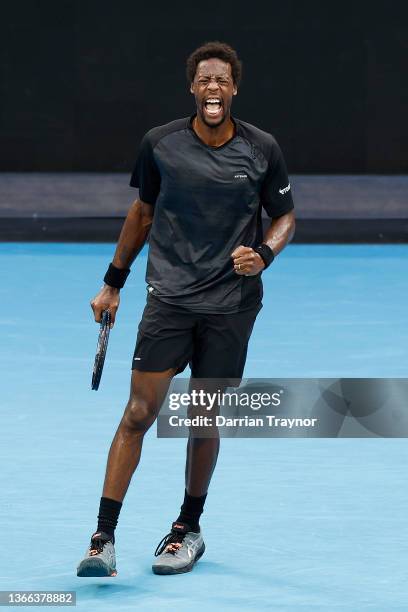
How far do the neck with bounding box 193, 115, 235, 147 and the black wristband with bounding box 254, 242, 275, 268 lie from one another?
1.37 feet

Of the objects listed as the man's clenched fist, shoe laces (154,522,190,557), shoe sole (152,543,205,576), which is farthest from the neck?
shoe sole (152,543,205,576)

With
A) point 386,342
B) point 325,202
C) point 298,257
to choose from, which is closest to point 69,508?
point 386,342

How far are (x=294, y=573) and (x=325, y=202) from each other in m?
13.2

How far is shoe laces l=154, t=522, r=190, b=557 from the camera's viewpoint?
5828mm

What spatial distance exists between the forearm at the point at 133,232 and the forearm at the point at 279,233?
0.47 meters

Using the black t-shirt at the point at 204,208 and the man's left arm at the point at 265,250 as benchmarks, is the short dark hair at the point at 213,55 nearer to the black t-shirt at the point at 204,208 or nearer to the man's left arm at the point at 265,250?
the black t-shirt at the point at 204,208

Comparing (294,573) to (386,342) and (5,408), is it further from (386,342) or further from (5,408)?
(386,342)

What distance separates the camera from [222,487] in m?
7.02

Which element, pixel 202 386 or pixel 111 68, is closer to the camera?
pixel 202 386

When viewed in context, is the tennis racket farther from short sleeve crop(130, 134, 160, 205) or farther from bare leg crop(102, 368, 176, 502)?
short sleeve crop(130, 134, 160, 205)

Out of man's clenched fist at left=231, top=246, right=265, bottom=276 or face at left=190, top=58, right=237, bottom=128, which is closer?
man's clenched fist at left=231, top=246, right=265, bottom=276

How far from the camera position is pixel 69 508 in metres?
6.59

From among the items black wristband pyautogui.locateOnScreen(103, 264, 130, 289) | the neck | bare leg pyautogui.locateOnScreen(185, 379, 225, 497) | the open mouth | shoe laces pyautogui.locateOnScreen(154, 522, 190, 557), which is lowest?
shoe laces pyautogui.locateOnScreen(154, 522, 190, 557)

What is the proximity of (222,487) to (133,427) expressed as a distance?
1384 millimetres
